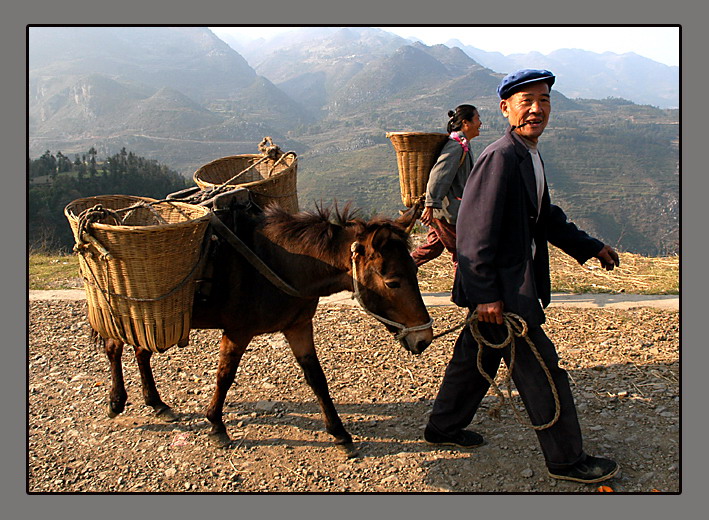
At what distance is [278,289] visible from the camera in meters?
3.93

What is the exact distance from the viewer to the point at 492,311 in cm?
344

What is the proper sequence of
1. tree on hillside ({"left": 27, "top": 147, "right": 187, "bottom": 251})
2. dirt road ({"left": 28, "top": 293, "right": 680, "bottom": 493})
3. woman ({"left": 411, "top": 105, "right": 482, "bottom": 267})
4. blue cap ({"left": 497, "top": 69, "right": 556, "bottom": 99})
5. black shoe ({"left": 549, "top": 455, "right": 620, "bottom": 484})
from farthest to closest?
tree on hillside ({"left": 27, "top": 147, "right": 187, "bottom": 251}), woman ({"left": 411, "top": 105, "right": 482, "bottom": 267}), dirt road ({"left": 28, "top": 293, "right": 680, "bottom": 493}), black shoe ({"left": 549, "top": 455, "right": 620, "bottom": 484}), blue cap ({"left": 497, "top": 69, "right": 556, "bottom": 99})

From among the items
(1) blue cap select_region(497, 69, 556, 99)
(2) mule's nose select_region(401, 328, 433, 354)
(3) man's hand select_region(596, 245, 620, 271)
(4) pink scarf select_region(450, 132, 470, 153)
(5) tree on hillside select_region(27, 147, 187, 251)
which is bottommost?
(2) mule's nose select_region(401, 328, 433, 354)

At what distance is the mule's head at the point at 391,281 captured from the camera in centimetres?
345

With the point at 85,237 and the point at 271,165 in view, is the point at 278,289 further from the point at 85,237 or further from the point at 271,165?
the point at 271,165

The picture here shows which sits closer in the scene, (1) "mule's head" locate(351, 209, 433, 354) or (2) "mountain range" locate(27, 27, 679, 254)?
(1) "mule's head" locate(351, 209, 433, 354)

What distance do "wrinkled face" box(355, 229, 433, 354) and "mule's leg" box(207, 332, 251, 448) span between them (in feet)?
3.80

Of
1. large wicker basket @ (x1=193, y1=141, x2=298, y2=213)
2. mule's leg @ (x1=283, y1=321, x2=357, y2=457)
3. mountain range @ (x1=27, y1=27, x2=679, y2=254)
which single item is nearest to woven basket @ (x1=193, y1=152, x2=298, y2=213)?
large wicker basket @ (x1=193, y1=141, x2=298, y2=213)

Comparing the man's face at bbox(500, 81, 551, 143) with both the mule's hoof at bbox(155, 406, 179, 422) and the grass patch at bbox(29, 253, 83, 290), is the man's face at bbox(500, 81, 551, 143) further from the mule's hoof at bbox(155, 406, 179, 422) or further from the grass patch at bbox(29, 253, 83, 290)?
the grass patch at bbox(29, 253, 83, 290)

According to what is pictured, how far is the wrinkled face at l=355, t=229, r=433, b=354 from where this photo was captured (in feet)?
11.3

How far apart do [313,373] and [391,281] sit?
Answer: 3.84 ft

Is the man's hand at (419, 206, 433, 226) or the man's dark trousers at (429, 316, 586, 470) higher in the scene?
the man's hand at (419, 206, 433, 226)

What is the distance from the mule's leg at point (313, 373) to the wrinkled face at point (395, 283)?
0.88 metres

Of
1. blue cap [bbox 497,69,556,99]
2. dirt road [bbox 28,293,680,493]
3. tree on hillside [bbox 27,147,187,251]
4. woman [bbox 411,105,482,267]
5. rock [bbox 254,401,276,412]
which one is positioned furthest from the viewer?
tree on hillside [bbox 27,147,187,251]
